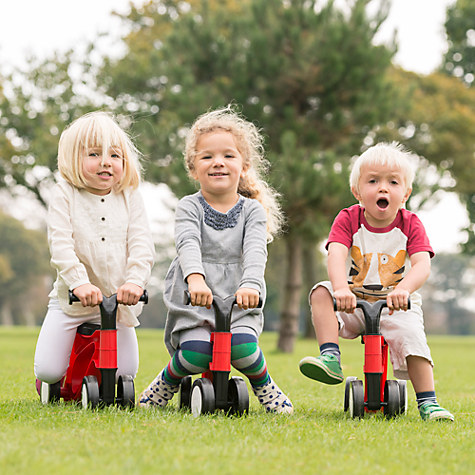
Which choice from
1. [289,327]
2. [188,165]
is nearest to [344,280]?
[188,165]

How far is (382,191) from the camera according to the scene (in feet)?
13.4

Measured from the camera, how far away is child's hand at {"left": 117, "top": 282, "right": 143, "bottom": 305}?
375cm

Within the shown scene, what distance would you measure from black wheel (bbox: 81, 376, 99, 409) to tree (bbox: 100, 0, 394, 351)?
359 inches

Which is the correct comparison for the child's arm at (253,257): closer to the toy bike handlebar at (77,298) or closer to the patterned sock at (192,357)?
the patterned sock at (192,357)

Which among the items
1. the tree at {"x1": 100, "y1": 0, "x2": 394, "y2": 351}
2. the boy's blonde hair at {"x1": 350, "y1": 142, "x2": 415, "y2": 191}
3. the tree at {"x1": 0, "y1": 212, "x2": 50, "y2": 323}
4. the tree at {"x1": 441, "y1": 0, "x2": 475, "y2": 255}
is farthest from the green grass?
the tree at {"x1": 0, "y1": 212, "x2": 50, "y2": 323}

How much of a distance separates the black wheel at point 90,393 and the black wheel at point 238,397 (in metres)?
0.72

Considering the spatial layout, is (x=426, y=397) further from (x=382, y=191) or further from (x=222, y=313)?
(x=222, y=313)

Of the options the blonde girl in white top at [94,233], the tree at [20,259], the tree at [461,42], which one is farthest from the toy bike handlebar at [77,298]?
the tree at [20,259]

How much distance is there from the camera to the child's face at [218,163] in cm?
407

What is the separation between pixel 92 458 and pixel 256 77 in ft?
40.5

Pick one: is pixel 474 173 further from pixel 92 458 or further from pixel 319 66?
pixel 92 458

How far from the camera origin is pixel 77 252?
410 cm

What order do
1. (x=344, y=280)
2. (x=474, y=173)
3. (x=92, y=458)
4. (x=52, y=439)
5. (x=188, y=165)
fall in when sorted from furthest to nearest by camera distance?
(x=474, y=173) < (x=188, y=165) < (x=344, y=280) < (x=52, y=439) < (x=92, y=458)

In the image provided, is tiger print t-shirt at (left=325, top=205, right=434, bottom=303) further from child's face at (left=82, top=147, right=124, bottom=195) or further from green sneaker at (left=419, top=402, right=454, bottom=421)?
child's face at (left=82, top=147, right=124, bottom=195)
